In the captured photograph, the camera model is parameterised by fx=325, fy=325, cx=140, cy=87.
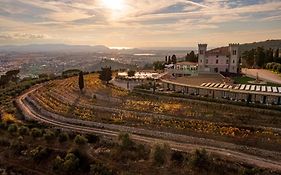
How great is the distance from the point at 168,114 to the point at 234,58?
110 ft

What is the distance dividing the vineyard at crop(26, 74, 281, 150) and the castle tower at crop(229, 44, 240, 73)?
2598cm

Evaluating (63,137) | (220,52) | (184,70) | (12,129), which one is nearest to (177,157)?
(63,137)

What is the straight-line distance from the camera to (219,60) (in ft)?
241

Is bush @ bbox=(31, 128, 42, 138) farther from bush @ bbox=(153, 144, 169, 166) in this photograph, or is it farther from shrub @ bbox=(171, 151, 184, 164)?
shrub @ bbox=(171, 151, 184, 164)

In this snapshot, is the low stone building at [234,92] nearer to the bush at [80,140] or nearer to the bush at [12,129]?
the bush at [80,140]

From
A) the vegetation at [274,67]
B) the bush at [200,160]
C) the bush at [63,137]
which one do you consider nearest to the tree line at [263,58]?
→ the vegetation at [274,67]

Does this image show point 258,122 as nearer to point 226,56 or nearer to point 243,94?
point 243,94

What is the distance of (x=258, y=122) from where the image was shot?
4144 cm

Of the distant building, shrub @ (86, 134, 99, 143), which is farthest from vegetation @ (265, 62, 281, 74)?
shrub @ (86, 134, 99, 143)

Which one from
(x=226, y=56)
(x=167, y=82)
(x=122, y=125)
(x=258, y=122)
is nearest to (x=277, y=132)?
(x=258, y=122)

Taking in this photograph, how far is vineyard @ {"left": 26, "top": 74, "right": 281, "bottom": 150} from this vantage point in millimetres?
38344

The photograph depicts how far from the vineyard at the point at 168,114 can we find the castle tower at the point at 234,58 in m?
26.0

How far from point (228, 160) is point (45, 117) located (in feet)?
95.4

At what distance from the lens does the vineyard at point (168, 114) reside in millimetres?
38344
